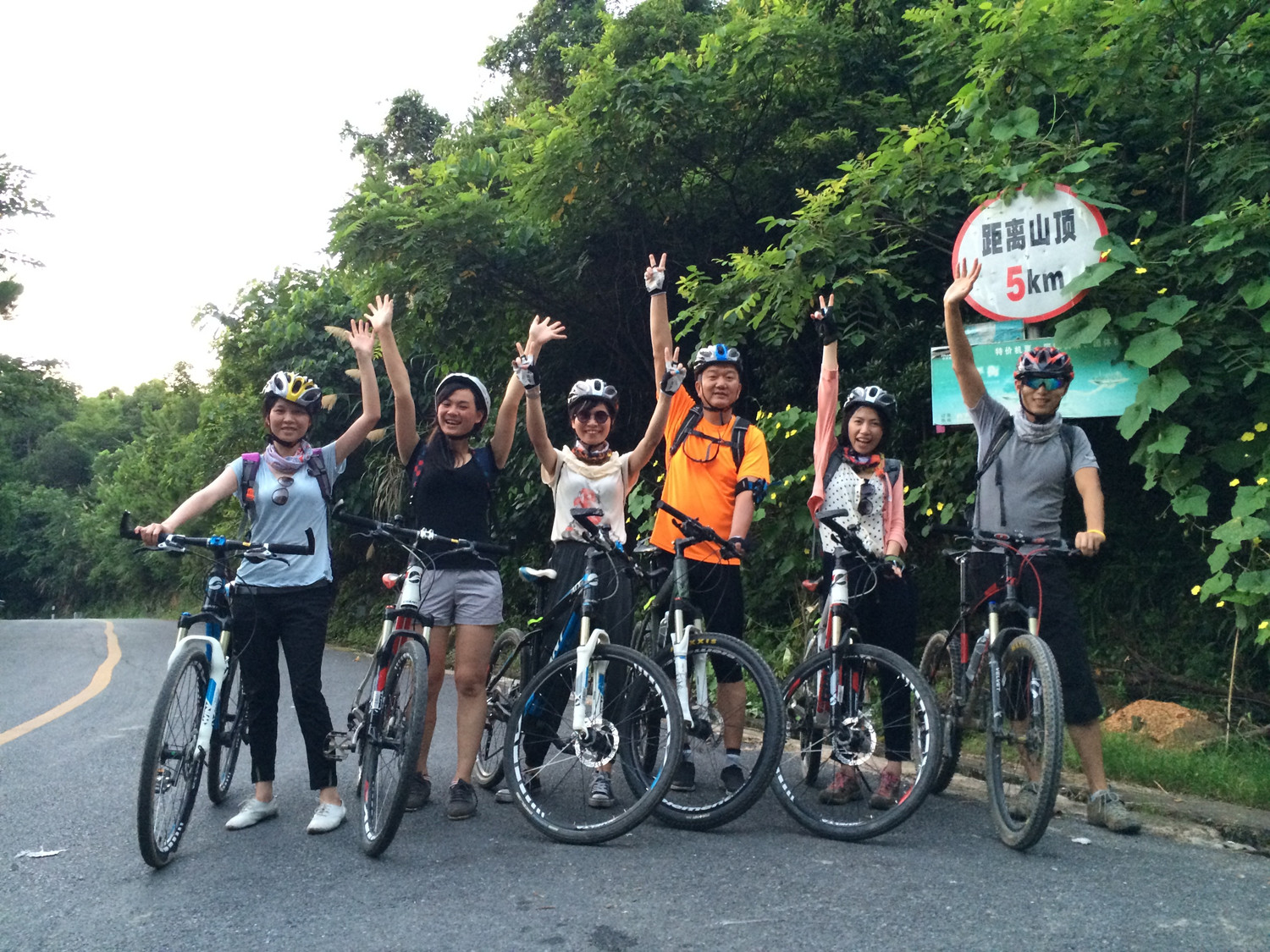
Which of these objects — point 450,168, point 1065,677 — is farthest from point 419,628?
point 450,168

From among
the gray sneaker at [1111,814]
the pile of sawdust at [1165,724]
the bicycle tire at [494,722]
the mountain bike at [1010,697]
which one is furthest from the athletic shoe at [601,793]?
the pile of sawdust at [1165,724]

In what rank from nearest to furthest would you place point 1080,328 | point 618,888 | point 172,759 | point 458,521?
1. point 618,888
2. point 172,759
3. point 458,521
4. point 1080,328

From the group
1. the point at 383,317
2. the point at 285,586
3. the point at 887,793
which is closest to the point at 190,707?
the point at 285,586

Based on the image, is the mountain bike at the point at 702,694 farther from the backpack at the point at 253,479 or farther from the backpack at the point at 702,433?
the backpack at the point at 253,479

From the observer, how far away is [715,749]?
15.7 ft

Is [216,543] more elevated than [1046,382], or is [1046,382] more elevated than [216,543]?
[1046,382]

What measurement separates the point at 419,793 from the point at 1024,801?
2.60 meters

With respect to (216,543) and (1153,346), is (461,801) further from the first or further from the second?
(1153,346)

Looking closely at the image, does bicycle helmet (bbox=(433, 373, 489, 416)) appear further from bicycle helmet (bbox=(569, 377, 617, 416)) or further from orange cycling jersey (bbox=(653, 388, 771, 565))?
orange cycling jersey (bbox=(653, 388, 771, 565))

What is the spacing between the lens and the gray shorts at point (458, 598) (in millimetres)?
4965

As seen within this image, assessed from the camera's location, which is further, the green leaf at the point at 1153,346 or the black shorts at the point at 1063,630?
the green leaf at the point at 1153,346

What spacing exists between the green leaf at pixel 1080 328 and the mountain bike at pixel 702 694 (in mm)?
2461

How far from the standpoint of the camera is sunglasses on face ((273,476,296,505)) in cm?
486

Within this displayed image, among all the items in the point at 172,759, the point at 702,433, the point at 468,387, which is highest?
the point at 468,387
